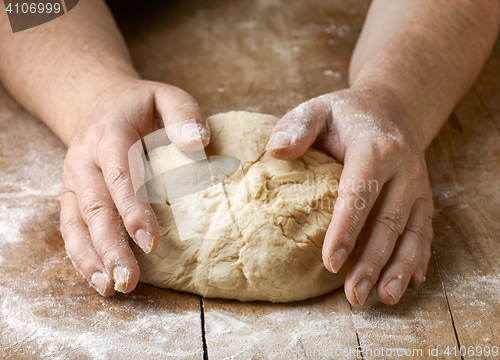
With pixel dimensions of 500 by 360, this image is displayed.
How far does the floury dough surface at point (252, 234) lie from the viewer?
1.26m

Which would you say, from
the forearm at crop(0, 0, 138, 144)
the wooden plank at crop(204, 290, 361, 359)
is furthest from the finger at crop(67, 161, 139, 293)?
the forearm at crop(0, 0, 138, 144)

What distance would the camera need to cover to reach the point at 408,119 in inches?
59.9

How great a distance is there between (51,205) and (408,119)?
3.79 feet

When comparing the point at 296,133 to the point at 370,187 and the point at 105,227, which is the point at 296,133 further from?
the point at 105,227

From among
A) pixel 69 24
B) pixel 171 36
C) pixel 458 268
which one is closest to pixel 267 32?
pixel 171 36

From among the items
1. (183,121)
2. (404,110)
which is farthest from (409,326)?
→ (183,121)

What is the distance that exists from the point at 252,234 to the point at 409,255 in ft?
1.34

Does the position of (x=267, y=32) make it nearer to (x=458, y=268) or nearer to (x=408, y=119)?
(x=408, y=119)

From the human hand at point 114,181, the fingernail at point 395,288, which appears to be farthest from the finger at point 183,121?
the fingernail at point 395,288

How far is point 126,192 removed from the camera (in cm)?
124

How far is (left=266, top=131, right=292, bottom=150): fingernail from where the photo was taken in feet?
4.17

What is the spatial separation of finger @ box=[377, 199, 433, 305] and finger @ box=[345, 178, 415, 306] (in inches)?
1.2

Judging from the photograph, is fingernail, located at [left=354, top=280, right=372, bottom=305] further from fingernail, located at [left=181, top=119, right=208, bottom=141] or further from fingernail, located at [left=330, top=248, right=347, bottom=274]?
fingernail, located at [left=181, top=119, right=208, bottom=141]

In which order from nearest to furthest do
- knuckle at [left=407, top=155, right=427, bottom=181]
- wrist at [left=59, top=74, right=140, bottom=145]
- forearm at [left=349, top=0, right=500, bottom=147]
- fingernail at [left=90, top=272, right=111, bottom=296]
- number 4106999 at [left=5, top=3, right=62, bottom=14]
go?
fingernail at [left=90, top=272, right=111, bottom=296]
knuckle at [left=407, top=155, right=427, bottom=181]
wrist at [left=59, top=74, right=140, bottom=145]
forearm at [left=349, top=0, right=500, bottom=147]
number 4106999 at [left=5, top=3, right=62, bottom=14]
